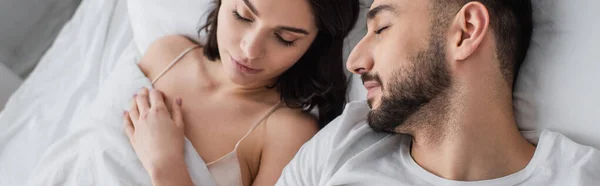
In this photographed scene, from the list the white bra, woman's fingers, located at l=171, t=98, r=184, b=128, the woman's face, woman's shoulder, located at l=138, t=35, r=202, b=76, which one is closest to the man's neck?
the woman's face

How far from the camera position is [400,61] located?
0.95m

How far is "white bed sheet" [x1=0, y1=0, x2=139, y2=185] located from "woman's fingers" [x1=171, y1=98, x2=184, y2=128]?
0.32 meters

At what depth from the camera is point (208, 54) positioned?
137 centimetres

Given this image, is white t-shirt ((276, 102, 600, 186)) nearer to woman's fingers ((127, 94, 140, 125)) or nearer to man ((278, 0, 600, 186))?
man ((278, 0, 600, 186))

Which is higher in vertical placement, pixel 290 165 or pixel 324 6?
pixel 324 6

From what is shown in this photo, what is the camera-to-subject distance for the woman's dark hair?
48.9 inches

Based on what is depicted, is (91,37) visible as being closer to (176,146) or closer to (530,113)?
(176,146)

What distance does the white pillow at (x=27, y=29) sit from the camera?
1713 mm

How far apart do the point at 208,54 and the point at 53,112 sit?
44 cm

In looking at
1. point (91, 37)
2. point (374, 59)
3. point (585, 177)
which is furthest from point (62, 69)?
point (585, 177)

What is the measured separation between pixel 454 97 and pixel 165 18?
85 cm

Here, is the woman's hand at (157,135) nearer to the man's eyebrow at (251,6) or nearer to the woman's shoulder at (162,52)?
the woman's shoulder at (162,52)

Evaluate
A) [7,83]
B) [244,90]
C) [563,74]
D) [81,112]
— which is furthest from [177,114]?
[563,74]

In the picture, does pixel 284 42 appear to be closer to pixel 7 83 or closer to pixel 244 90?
pixel 244 90
